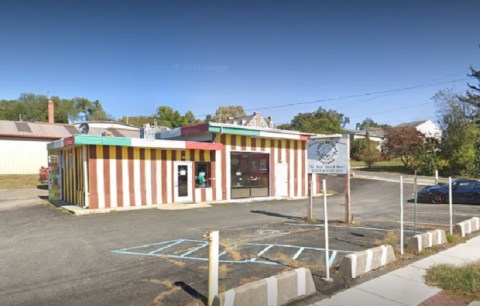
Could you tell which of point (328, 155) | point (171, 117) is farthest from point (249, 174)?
point (171, 117)

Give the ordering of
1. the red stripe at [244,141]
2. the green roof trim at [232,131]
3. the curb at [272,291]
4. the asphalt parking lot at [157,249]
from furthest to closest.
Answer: the red stripe at [244,141] < the green roof trim at [232,131] < the asphalt parking lot at [157,249] < the curb at [272,291]

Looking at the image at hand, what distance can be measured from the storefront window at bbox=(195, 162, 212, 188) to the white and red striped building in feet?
0.16

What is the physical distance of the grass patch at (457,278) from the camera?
16.3 ft

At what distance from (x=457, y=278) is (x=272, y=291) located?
10.6ft

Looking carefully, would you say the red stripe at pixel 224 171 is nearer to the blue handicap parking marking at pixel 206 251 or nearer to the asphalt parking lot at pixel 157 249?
the asphalt parking lot at pixel 157 249

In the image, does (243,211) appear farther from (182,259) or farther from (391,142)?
(391,142)

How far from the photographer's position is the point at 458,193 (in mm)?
16312

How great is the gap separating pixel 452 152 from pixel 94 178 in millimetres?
33616

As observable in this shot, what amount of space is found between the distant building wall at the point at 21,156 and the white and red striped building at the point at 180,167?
14.4 meters

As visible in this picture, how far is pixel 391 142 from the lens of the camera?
3822 cm

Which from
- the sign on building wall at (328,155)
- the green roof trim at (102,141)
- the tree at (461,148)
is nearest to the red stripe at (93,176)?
the green roof trim at (102,141)

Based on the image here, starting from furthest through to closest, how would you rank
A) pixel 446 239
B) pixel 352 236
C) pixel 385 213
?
pixel 385 213 < pixel 352 236 < pixel 446 239

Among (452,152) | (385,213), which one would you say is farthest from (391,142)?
(385,213)

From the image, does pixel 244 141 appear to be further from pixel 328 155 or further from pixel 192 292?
pixel 192 292
